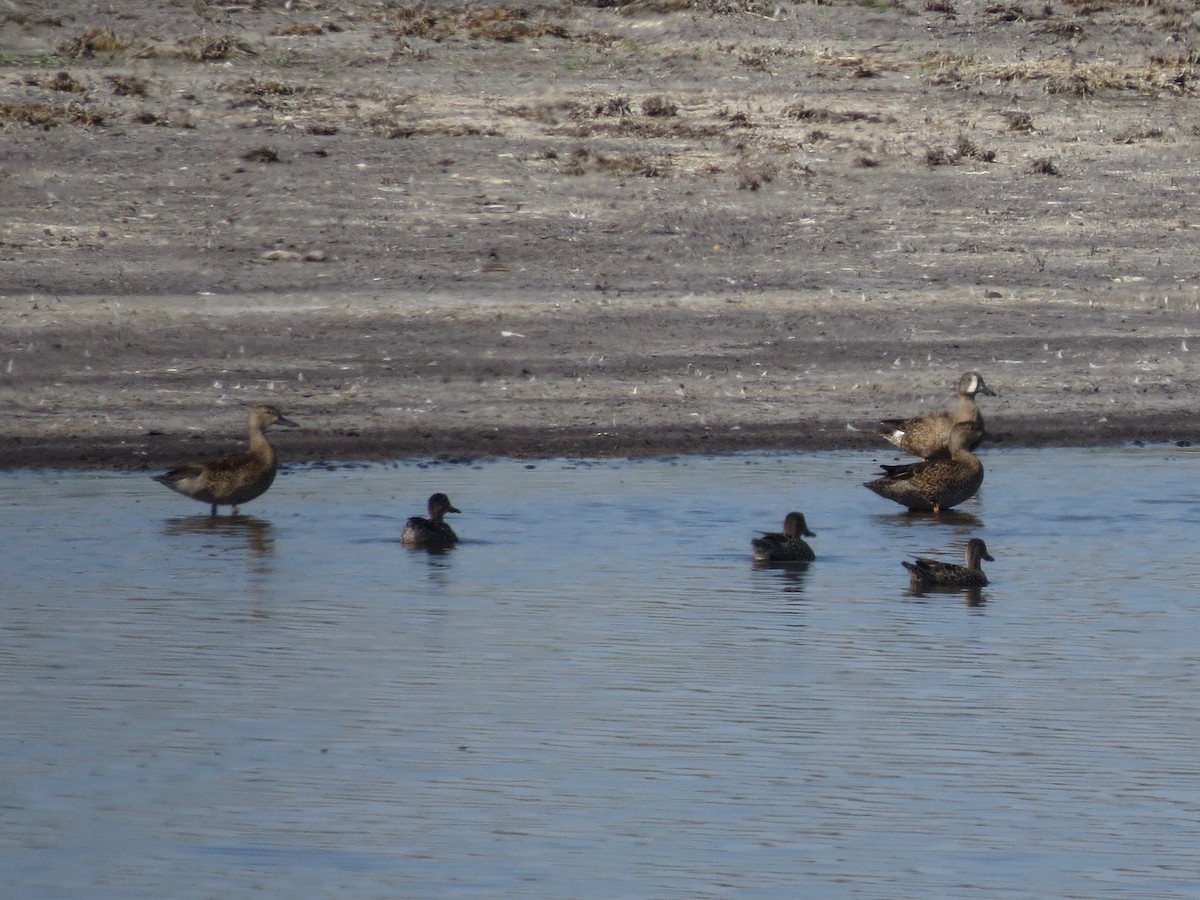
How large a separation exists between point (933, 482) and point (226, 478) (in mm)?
3814

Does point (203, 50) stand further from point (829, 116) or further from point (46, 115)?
point (829, 116)

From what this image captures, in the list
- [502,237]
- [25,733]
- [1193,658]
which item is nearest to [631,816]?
[25,733]

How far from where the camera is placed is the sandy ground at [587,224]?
1566 centimetres

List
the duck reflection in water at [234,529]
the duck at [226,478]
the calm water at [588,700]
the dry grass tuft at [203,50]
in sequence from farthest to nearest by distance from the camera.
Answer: the dry grass tuft at [203,50] < the duck at [226,478] < the duck reflection in water at [234,529] < the calm water at [588,700]

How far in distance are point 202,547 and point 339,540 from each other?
0.66m

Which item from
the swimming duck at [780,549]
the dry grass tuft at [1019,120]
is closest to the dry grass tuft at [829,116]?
the dry grass tuft at [1019,120]

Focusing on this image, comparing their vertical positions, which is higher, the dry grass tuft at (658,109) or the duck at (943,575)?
the dry grass tuft at (658,109)

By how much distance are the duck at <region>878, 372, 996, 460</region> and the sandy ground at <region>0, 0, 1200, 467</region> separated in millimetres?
566

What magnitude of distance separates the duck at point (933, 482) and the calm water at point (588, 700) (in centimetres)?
14

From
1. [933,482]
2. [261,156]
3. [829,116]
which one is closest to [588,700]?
[933,482]

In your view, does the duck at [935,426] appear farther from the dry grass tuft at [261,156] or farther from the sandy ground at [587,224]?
the dry grass tuft at [261,156]

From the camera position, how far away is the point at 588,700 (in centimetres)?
827

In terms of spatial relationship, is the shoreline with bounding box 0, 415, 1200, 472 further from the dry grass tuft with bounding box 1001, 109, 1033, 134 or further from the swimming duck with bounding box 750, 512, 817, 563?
the dry grass tuft with bounding box 1001, 109, 1033, 134

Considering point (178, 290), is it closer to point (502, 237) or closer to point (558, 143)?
point (502, 237)
